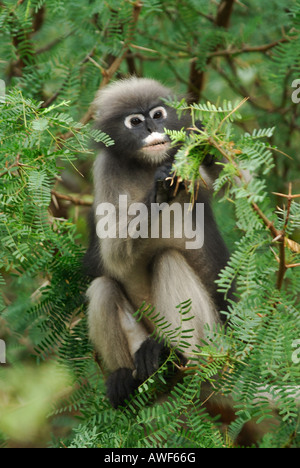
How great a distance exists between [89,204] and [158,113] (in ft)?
5.41

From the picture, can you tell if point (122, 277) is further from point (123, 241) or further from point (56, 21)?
point (56, 21)

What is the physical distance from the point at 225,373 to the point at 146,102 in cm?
237

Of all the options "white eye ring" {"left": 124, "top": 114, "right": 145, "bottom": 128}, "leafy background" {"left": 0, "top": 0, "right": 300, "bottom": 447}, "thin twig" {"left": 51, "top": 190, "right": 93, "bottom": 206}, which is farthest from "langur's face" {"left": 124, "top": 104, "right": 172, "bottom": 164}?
"thin twig" {"left": 51, "top": 190, "right": 93, "bottom": 206}

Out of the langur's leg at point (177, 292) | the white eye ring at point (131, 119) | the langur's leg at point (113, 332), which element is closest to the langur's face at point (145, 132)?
the white eye ring at point (131, 119)

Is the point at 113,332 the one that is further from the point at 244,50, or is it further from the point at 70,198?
the point at 244,50

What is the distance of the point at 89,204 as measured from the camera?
646 centimetres

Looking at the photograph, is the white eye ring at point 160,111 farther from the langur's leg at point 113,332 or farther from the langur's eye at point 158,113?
the langur's leg at point 113,332

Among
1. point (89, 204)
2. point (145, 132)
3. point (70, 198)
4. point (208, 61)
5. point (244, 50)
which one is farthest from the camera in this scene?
point (208, 61)

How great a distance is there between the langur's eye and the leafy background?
490mm

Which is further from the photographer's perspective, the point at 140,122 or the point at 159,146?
the point at 140,122

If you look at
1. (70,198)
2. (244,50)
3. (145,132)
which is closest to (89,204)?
(70,198)

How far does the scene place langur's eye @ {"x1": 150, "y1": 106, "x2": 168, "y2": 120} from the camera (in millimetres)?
5082

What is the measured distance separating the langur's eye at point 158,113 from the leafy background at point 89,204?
49 centimetres

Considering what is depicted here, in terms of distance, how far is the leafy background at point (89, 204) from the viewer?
11.0ft
